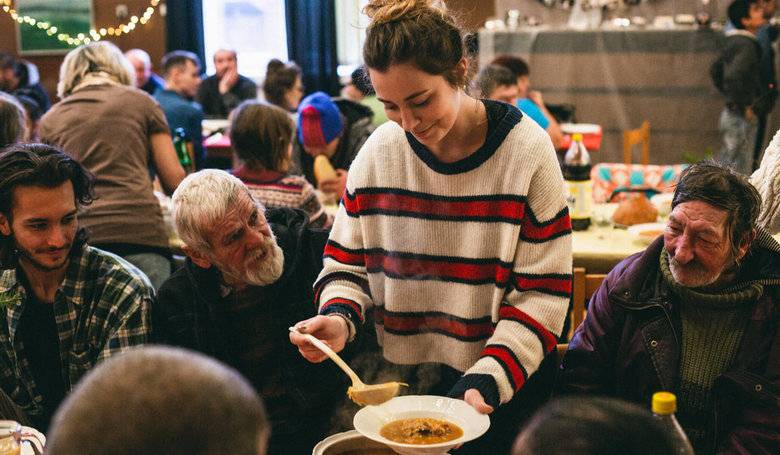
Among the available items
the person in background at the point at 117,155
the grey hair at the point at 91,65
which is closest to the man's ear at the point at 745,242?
the person in background at the point at 117,155

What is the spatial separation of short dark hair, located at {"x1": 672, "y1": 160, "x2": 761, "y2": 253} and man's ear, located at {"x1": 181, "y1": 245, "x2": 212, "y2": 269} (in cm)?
127

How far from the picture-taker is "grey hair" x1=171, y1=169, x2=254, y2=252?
236 centimetres

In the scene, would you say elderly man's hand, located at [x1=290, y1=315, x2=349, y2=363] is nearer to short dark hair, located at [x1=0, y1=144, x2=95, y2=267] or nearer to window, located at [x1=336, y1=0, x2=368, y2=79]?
short dark hair, located at [x1=0, y1=144, x2=95, y2=267]

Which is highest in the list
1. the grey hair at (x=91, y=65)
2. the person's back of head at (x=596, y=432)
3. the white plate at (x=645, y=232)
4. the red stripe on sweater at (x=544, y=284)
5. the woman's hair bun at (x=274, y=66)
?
the grey hair at (x=91, y=65)

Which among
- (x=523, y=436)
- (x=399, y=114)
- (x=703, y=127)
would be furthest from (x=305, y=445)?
(x=703, y=127)

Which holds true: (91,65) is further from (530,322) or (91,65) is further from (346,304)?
(530,322)

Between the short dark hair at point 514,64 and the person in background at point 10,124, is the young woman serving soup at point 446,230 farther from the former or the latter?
the short dark hair at point 514,64

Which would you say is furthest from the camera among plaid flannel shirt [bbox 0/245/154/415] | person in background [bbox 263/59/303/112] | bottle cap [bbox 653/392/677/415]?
person in background [bbox 263/59/303/112]

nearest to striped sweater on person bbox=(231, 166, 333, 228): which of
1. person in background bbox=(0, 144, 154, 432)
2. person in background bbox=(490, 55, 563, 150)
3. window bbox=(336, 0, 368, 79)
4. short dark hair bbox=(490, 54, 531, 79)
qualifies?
person in background bbox=(0, 144, 154, 432)

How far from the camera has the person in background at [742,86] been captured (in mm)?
6840

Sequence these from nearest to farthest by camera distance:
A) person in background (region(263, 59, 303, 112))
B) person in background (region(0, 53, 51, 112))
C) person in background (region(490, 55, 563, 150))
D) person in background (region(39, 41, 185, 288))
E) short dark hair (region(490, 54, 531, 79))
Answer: person in background (region(39, 41, 185, 288)) → person in background (region(490, 55, 563, 150)) → short dark hair (region(490, 54, 531, 79)) → person in background (region(263, 59, 303, 112)) → person in background (region(0, 53, 51, 112))

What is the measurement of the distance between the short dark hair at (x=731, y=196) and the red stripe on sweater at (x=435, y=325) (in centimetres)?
61

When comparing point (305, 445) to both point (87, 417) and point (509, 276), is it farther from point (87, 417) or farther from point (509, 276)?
point (87, 417)

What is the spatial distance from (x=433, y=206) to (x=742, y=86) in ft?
18.8
